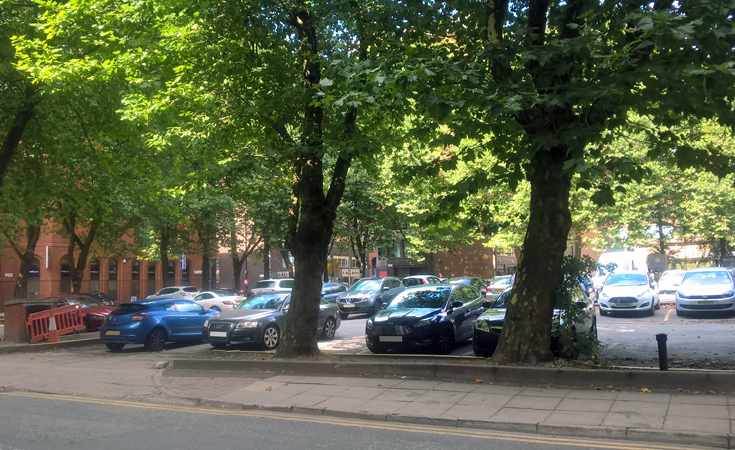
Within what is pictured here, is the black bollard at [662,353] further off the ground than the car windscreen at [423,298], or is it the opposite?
the car windscreen at [423,298]

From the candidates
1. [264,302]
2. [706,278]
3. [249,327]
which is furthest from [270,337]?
[706,278]

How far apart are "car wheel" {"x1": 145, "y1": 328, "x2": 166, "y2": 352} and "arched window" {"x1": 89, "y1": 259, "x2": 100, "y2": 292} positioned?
27.2 metres

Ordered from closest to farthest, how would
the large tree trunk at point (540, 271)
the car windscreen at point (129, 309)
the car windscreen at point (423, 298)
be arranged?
the large tree trunk at point (540, 271) → the car windscreen at point (423, 298) → the car windscreen at point (129, 309)

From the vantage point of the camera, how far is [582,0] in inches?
323

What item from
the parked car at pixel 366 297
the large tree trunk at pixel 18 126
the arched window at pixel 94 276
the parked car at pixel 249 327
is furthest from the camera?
the arched window at pixel 94 276

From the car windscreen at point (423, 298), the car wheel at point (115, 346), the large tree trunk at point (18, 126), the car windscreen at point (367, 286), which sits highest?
the large tree trunk at point (18, 126)

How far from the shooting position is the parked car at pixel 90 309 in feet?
67.8

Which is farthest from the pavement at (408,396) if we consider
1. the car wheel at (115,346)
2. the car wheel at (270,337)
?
the car wheel at (115,346)

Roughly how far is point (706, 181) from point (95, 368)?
30.7 meters

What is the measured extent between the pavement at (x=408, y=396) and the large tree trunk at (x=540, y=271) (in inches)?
30.3

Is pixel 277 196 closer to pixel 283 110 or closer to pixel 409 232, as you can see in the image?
pixel 409 232

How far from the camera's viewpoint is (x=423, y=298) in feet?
43.3

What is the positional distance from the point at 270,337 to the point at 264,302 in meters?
1.80

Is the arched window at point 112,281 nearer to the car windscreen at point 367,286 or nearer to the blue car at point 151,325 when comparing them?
the car windscreen at point 367,286
